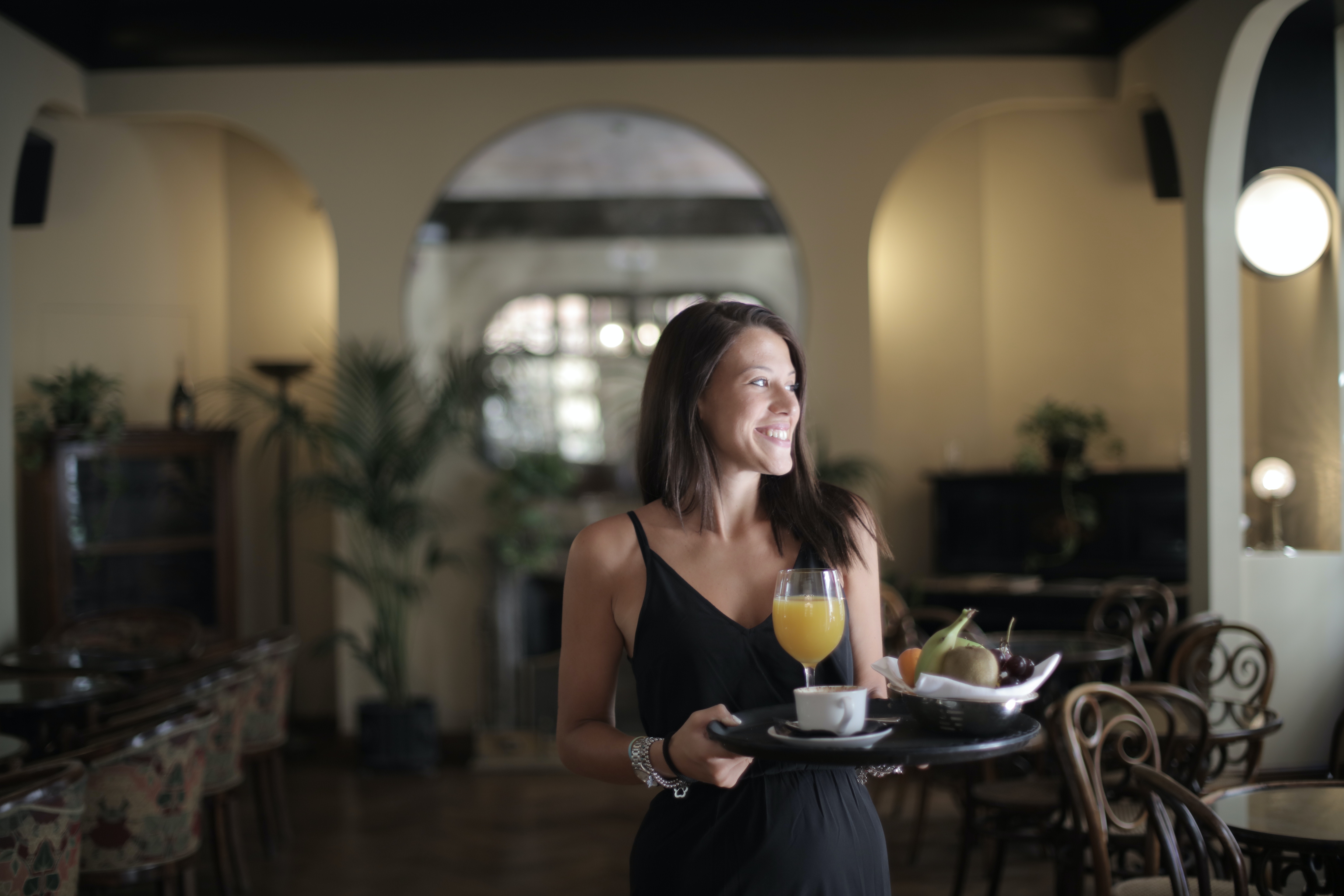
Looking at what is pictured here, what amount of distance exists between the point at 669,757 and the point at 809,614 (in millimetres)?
263

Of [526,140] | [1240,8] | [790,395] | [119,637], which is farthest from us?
[526,140]

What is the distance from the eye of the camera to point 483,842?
458 centimetres

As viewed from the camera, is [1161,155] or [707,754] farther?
[1161,155]

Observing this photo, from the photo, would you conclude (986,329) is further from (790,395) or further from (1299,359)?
(790,395)

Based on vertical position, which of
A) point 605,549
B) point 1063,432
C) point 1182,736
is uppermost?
point 1063,432

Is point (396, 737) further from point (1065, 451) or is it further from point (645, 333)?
point (1065, 451)

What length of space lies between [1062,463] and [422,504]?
3.54 m

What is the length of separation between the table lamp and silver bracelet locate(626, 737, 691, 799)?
4385mm

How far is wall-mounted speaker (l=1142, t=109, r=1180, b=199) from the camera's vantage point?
21.0 ft

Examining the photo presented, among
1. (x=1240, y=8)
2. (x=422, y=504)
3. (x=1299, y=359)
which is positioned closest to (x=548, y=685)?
(x=422, y=504)

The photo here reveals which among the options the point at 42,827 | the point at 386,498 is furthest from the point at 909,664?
the point at 386,498

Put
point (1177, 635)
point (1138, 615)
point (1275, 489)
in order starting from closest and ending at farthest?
point (1177, 635), point (1138, 615), point (1275, 489)

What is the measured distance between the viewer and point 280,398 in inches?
232

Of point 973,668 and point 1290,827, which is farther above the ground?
point 973,668
